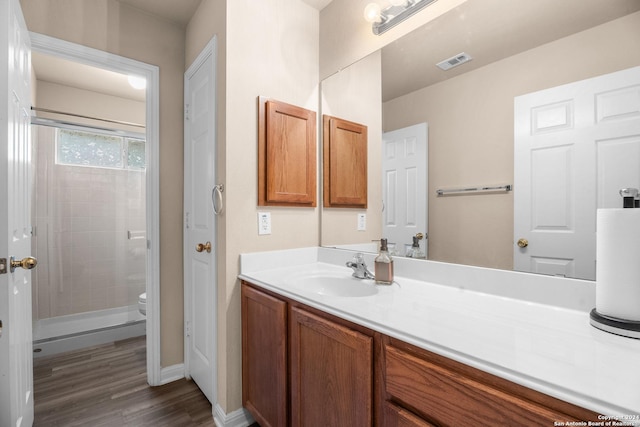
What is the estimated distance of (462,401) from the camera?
0.65 meters

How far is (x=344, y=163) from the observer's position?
1.85m

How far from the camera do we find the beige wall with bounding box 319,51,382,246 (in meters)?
1.63

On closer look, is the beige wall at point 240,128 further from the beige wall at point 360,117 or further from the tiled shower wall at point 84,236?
the tiled shower wall at point 84,236

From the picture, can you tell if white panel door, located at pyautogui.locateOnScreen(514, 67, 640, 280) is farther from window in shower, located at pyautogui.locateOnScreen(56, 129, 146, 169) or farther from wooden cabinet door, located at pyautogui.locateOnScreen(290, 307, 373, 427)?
window in shower, located at pyautogui.locateOnScreen(56, 129, 146, 169)

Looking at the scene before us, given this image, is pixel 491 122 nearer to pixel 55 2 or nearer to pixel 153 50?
pixel 153 50

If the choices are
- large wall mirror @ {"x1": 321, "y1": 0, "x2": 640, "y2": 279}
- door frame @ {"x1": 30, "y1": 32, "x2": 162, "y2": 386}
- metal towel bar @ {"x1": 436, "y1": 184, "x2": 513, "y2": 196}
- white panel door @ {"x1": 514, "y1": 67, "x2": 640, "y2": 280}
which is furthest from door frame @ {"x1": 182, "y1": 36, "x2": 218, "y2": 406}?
white panel door @ {"x1": 514, "y1": 67, "x2": 640, "y2": 280}

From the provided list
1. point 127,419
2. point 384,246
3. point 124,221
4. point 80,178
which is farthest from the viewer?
point 124,221

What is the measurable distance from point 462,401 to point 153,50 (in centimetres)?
252

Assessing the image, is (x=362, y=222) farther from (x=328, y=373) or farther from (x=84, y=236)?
(x=84, y=236)

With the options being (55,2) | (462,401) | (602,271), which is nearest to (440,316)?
(462,401)

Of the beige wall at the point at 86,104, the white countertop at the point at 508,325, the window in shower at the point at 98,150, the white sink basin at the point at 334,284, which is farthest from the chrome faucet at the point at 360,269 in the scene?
the beige wall at the point at 86,104

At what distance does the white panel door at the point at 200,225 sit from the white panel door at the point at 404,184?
96cm

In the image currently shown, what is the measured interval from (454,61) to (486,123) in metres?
0.33

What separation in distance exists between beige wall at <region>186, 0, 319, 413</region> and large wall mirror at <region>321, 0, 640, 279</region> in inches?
22.3
